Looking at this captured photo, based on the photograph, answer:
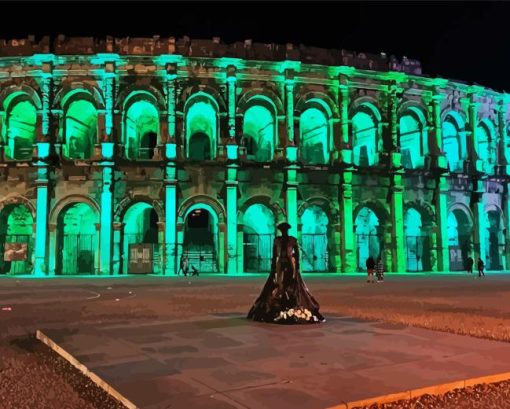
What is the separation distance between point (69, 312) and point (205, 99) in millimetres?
20620

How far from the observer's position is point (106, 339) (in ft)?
23.6

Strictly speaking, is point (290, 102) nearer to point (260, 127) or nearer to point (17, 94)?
point (260, 127)

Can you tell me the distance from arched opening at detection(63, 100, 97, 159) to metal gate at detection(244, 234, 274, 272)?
1134cm

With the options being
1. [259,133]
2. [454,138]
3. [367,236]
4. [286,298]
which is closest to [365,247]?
[367,236]

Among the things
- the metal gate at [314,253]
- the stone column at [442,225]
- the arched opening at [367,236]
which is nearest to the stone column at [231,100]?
the metal gate at [314,253]

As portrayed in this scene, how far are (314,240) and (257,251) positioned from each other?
359 centimetres

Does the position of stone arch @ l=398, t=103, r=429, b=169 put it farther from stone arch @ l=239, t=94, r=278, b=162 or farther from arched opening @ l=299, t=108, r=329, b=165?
stone arch @ l=239, t=94, r=278, b=162

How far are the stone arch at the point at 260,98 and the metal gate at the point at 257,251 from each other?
7390 mm

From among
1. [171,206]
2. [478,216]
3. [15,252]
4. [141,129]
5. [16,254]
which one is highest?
[141,129]

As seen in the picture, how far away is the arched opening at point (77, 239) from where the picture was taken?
1138 inches

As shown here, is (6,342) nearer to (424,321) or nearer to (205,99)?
(424,321)

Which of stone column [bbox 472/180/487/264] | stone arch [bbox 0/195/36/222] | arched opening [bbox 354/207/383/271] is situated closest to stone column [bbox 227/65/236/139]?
arched opening [bbox 354/207/383/271]

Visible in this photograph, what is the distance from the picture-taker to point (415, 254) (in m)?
32.8

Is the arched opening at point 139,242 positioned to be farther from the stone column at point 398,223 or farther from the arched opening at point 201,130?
the stone column at point 398,223
